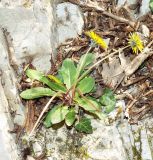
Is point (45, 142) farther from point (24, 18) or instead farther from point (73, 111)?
point (24, 18)

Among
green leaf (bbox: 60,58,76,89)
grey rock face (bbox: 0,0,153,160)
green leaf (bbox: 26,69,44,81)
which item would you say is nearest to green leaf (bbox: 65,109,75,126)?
grey rock face (bbox: 0,0,153,160)

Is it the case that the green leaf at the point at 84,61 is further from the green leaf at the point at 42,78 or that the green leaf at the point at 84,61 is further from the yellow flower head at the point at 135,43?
the yellow flower head at the point at 135,43

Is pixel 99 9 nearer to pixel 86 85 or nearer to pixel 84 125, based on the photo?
pixel 86 85

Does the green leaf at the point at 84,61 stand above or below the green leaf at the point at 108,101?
above

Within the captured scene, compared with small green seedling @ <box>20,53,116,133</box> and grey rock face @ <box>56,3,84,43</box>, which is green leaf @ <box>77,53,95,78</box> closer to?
small green seedling @ <box>20,53,116,133</box>

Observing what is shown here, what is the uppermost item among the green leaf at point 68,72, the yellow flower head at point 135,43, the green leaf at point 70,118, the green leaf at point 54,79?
the yellow flower head at point 135,43

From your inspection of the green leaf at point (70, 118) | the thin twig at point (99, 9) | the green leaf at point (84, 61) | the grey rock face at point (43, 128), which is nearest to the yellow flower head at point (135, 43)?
the green leaf at point (84, 61)
